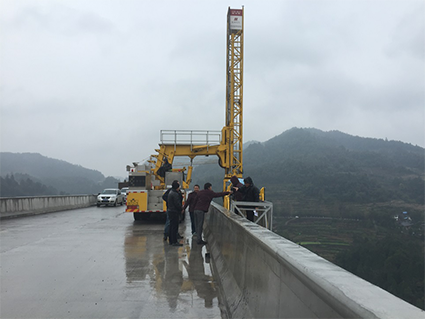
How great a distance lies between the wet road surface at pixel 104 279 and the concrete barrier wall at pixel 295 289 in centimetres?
94

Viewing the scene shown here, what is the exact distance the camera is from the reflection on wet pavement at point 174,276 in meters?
5.79

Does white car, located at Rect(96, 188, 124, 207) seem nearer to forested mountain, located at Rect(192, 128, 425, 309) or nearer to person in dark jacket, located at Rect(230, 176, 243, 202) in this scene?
person in dark jacket, located at Rect(230, 176, 243, 202)

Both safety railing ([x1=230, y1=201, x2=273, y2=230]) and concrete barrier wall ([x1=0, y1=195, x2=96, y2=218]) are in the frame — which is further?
concrete barrier wall ([x1=0, y1=195, x2=96, y2=218])

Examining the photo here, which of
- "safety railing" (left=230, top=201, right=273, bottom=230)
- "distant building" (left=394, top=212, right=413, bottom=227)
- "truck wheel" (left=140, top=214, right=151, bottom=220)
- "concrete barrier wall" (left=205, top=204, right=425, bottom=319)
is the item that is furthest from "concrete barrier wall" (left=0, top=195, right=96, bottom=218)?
"distant building" (left=394, top=212, right=413, bottom=227)

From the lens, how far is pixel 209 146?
2597 cm

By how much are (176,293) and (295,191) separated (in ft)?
497

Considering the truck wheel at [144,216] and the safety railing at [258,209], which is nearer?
the safety railing at [258,209]

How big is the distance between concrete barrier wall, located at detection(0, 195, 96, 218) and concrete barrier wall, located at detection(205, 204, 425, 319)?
742 inches

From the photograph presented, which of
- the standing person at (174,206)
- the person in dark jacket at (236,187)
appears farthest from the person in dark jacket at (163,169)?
the standing person at (174,206)

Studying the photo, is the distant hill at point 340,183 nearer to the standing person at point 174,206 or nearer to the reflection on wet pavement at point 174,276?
the standing person at point 174,206

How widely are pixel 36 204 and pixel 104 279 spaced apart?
20.5m

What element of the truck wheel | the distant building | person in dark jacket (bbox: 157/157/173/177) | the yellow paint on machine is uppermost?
person in dark jacket (bbox: 157/157/173/177)

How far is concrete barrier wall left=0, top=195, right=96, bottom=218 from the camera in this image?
21203 mm

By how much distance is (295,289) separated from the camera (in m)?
2.95
